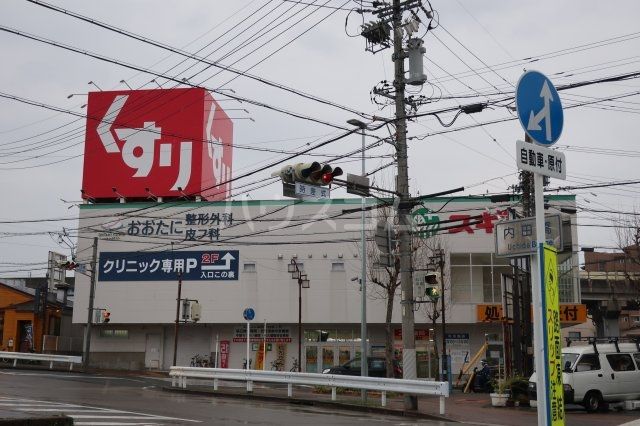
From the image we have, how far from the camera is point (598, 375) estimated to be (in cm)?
2069

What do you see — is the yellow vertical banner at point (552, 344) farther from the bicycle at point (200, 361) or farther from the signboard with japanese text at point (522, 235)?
the bicycle at point (200, 361)

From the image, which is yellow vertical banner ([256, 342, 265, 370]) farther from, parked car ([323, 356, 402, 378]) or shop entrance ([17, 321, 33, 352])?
shop entrance ([17, 321, 33, 352])

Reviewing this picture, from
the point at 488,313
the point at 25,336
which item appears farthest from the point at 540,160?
the point at 25,336

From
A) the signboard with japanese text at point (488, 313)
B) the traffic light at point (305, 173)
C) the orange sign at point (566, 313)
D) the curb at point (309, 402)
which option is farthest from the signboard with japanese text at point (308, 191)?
the signboard with japanese text at point (488, 313)

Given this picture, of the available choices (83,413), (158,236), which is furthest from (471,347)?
(83,413)

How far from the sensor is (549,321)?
6.35m

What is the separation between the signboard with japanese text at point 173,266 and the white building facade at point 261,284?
0.21 ft

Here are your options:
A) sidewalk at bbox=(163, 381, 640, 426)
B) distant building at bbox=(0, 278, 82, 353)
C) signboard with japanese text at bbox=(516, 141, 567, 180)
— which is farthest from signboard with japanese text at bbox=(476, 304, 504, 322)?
signboard with japanese text at bbox=(516, 141, 567, 180)

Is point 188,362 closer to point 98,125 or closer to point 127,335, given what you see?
point 127,335

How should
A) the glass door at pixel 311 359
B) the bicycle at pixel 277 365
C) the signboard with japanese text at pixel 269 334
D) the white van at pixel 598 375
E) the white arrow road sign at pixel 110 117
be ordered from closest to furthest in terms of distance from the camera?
the white van at pixel 598 375 → the bicycle at pixel 277 365 → the glass door at pixel 311 359 → the signboard with japanese text at pixel 269 334 → the white arrow road sign at pixel 110 117

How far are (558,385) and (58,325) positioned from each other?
1992 inches

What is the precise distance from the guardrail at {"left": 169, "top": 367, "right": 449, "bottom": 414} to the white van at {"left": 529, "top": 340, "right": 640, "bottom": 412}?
3812mm

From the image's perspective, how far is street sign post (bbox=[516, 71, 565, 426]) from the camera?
20.3 ft

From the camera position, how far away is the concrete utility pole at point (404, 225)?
746 inches
